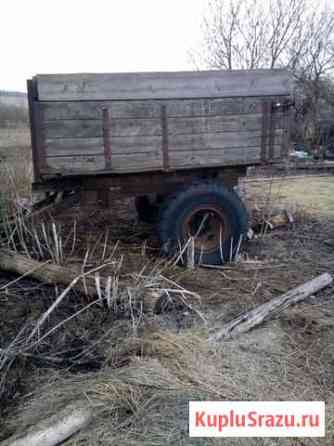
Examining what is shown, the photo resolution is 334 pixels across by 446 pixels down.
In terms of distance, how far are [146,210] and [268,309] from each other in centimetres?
285

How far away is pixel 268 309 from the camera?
135 inches

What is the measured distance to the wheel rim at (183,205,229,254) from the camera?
458 centimetres

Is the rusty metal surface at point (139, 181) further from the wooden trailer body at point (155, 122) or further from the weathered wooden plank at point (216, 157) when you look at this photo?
the weathered wooden plank at point (216, 157)

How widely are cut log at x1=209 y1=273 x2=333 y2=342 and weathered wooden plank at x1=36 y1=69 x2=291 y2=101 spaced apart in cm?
207

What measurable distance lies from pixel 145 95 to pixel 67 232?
199 cm

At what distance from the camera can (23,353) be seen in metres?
2.80

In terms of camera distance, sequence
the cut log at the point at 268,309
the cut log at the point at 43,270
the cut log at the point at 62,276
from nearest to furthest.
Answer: the cut log at the point at 268,309 < the cut log at the point at 62,276 < the cut log at the point at 43,270

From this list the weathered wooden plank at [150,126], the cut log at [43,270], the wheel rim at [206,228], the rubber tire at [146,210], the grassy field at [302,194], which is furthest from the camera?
the grassy field at [302,194]

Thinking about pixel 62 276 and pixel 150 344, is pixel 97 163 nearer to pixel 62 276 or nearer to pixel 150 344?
pixel 62 276

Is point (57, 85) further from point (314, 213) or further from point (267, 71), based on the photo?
point (314, 213)

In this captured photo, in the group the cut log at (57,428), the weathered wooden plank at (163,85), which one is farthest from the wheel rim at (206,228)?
the cut log at (57,428)

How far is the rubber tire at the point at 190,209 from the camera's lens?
443 cm

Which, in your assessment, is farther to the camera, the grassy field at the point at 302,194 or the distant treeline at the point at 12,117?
the distant treeline at the point at 12,117

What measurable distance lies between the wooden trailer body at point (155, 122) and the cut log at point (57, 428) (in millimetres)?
2369
